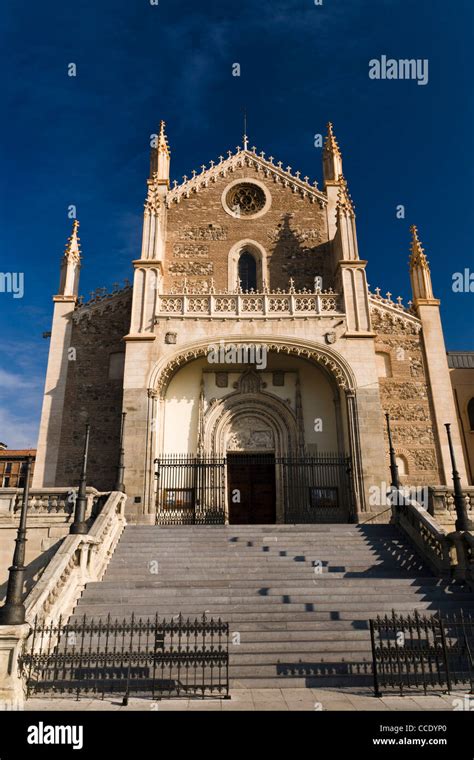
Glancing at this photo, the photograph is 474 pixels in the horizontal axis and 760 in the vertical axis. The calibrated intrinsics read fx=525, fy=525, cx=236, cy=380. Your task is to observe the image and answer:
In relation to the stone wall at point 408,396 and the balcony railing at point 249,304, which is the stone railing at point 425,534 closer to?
the stone wall at point 408,396

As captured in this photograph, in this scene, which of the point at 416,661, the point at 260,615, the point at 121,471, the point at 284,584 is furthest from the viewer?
the point at 121,471

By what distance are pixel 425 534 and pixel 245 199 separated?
1883cm

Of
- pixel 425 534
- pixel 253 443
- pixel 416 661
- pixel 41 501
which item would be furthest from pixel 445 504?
pixel 41 501

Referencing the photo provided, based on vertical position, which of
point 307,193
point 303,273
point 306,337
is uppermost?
point 307,193

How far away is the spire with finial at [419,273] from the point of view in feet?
80.0

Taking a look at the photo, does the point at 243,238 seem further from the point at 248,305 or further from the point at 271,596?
the point at 271,596

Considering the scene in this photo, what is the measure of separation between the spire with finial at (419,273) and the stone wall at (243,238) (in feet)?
13.6

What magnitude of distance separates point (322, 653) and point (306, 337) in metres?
13.6

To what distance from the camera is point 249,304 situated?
21812 millimetres

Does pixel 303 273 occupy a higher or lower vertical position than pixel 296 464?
higher

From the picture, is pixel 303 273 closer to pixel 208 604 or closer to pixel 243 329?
pixel 243 329

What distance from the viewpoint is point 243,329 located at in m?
21.2
